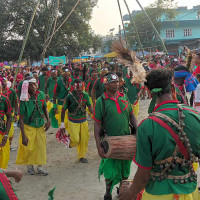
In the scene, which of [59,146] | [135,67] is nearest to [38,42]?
[59,146]

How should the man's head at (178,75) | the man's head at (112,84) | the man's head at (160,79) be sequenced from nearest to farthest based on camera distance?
the man's head at (160,79)
the man's head at (112,84)
the man's head at (178,75)

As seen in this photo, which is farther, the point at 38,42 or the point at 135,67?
the point at 38,42

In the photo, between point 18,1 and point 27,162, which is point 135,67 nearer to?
point 27,162

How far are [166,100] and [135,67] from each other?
57cm

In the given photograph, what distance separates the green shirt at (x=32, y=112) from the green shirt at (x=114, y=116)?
5.66 feet

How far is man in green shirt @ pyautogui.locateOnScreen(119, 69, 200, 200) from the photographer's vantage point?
2166 mm

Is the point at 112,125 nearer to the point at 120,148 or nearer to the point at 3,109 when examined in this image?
the point at 120,148

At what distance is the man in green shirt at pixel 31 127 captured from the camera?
18.0 ft

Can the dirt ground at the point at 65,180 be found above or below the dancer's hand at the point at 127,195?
below

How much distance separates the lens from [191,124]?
2227mm

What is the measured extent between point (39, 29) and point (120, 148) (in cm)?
2867

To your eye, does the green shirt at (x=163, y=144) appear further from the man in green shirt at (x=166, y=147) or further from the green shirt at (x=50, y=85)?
the green shirt at (x=50, y=85)

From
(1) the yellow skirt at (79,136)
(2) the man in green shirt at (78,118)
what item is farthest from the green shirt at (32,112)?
(1) the yellow skirt at (79,136)

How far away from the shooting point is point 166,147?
2.16 meters
